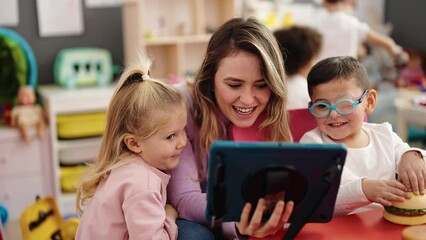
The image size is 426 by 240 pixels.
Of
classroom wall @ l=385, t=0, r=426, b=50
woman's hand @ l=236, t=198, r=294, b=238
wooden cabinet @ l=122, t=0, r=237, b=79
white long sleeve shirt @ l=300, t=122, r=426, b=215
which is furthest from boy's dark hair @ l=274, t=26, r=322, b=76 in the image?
classroom wall @ l=385, t=0, r=426, b=50

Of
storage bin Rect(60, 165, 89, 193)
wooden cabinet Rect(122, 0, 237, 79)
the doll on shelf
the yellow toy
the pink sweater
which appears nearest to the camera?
the pink sweater

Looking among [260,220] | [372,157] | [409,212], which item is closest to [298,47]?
[372,157]

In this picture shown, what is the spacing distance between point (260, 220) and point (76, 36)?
98.0 inches

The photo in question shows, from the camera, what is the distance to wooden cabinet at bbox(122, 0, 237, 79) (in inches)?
124

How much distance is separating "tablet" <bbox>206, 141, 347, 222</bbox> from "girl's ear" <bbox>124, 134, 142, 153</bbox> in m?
0.40

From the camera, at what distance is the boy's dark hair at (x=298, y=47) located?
7.99 ft

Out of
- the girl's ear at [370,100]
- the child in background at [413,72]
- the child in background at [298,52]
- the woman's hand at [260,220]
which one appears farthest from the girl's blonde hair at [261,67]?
the child in background at [413,72]

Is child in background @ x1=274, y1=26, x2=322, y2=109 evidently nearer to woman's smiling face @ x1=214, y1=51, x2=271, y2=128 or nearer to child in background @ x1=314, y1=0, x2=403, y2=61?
child in background @ x1=314, y1=0, x2=403, y2=61

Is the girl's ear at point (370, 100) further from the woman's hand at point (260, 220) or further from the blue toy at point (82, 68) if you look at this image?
the blue toy at point (82, 68)

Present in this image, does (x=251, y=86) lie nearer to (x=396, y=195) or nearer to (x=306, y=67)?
(x=396, y=195)

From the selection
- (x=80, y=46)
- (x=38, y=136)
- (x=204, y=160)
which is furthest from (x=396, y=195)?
(x=80, y=46)

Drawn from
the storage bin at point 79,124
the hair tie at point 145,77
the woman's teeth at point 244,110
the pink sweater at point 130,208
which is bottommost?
the storage bin at point 79,124

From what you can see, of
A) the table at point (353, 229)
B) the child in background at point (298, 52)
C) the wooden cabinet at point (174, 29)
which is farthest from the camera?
the wooden cabinet at point (174, 29)

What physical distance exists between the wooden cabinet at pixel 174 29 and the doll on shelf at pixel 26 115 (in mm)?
599
